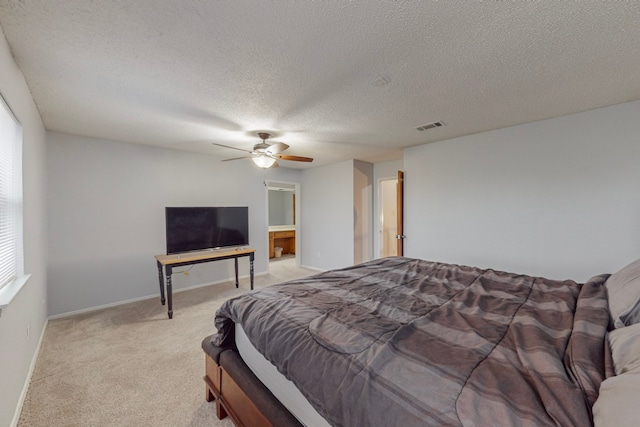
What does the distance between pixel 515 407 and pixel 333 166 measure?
16.3 ft

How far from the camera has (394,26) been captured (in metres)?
1.48

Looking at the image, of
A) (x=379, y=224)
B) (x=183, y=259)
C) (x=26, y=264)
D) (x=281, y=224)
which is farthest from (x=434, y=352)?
(x=281, y=224)

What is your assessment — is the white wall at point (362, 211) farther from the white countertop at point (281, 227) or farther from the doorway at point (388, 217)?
the white countertop at point (281, 227)

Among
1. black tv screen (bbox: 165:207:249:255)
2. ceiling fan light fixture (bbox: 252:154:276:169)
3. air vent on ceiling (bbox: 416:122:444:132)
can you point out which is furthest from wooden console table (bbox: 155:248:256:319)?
air vent on ceiling (bbox: 416:122:444:132)

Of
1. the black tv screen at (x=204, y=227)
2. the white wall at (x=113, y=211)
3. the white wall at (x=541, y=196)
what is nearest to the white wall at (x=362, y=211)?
the white wall at (x=541, y=196)

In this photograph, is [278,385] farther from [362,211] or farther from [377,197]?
[377,197]

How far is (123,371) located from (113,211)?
7.92ft

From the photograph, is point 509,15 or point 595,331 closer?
point 595,331

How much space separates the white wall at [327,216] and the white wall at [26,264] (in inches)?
168

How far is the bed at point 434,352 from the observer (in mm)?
799

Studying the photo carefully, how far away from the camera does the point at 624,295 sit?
4.33 feet

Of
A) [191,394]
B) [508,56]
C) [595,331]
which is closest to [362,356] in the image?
[595,331]

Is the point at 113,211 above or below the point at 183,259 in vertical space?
above

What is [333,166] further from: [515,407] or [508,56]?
[515,407]
